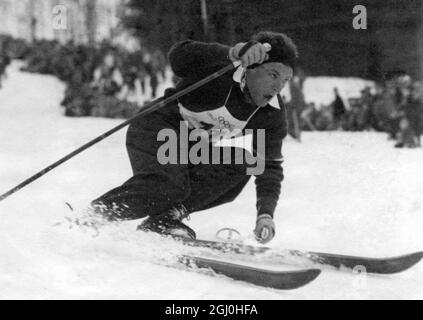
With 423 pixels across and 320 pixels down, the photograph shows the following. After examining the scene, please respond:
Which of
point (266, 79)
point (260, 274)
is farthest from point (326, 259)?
point (266, 79)

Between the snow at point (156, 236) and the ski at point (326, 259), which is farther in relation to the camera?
the ski at point (326, 259)

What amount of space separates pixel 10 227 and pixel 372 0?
147 inches

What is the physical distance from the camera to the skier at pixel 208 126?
9.14 feet

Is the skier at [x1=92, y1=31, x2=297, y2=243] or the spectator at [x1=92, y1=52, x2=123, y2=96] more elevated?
the spectator at [x1=92, y1=52, x2=123, y2=96]

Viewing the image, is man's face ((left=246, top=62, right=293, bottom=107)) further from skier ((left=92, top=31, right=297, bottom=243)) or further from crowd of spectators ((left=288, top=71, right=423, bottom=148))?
crowd of spectators ((left=288, top=71, right=423, bottom=148))

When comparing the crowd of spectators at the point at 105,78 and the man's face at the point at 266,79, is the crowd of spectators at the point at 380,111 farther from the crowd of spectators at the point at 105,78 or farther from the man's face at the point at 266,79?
the man's face at the point at 266,79

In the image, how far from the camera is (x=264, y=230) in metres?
2.76

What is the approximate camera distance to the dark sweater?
2857 mm

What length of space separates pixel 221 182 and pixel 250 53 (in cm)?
86

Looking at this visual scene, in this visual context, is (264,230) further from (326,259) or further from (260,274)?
(260,274)

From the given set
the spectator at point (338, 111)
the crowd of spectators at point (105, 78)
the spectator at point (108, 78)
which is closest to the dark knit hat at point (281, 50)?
the crowd of spectators at point (105, 78)

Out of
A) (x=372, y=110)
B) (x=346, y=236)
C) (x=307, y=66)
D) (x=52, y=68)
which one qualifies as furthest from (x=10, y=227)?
(x=52, y=68)

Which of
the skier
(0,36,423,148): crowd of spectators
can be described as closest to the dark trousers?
the skier

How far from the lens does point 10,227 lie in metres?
3.01
